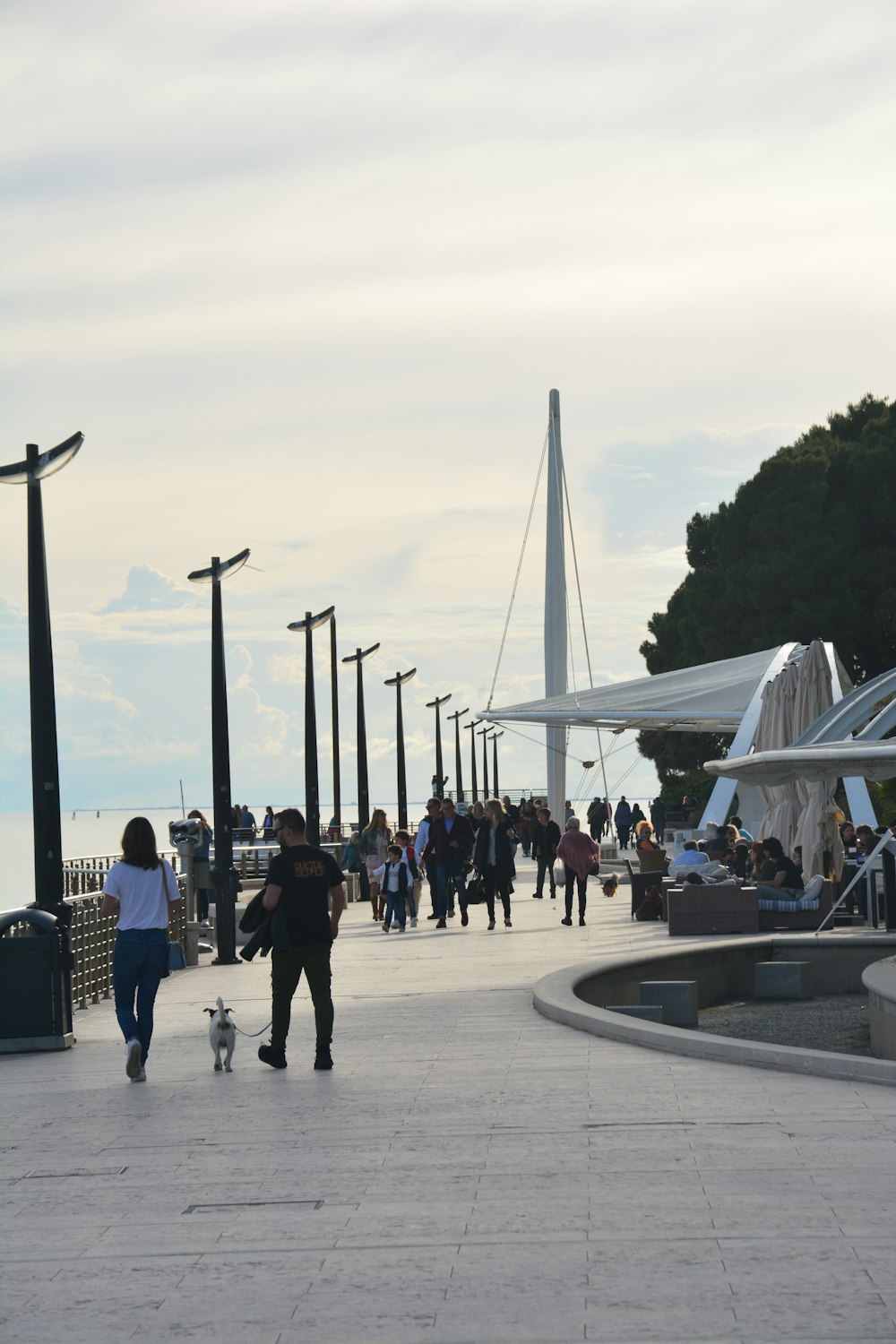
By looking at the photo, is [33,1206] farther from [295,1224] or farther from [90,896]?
[90,896]

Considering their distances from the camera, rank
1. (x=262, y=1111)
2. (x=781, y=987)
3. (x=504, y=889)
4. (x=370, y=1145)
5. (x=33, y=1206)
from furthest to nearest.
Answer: (x=504, y=889), (x=781, y=987), (x=262, y=1111), (x=370, y=1145), (x=33, y=1206)

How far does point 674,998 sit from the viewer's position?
14.2 metres

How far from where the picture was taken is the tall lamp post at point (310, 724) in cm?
3662

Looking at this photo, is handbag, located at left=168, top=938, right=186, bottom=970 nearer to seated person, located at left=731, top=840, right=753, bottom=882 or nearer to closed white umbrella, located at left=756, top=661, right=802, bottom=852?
closed white umbrella, located at left=756, top=661, right=802, bottom=852

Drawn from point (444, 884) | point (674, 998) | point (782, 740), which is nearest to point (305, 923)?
point (674, 998)

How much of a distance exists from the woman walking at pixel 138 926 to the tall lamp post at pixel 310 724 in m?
25.0

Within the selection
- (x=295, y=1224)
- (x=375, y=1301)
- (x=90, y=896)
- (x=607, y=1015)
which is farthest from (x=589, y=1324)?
(x=90, y=896)

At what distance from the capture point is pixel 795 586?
51.6m

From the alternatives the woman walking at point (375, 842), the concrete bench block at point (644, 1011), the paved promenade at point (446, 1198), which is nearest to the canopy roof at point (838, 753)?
the concrete bench block at point (644, 1011)

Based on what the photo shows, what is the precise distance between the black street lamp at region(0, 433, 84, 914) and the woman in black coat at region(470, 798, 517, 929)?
30.8 feet

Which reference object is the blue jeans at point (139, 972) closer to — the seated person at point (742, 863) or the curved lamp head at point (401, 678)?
the seated person at point (742, 863)

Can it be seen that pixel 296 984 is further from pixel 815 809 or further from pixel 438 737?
pixel 438 737

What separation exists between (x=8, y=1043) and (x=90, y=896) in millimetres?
4089

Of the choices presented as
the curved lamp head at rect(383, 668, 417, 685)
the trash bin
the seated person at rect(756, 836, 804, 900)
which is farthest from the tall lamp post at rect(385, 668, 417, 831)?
the trash bin
